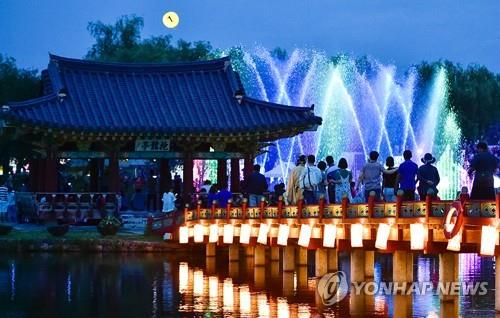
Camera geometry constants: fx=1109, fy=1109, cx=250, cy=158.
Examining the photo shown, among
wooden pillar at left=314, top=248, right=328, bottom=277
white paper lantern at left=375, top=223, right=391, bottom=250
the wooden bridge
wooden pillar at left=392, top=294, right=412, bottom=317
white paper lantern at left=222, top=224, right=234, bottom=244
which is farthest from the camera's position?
white paper lantern at left=222, top=224, right=234, bottom=244

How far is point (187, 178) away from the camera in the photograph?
4459 centimetres

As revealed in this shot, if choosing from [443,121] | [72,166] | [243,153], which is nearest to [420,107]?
[443,121]

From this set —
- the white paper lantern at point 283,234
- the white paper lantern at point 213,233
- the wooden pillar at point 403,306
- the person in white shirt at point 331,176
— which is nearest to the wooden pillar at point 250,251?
the white paper lantern at point 213,233

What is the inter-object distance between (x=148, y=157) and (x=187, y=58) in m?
28.5

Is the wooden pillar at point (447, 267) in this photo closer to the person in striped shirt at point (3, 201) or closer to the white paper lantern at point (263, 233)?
the white paper lantern at point (263, 233)

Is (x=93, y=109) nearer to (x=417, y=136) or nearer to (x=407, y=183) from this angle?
(x=407, y=183)

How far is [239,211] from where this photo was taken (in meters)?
32.8

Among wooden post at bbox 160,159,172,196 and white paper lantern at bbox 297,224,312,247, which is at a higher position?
wooden post at bbox 160,159,172,196

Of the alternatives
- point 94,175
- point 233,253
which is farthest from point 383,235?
point 94,175

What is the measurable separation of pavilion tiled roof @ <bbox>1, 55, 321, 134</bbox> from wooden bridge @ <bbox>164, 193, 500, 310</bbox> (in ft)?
28.6

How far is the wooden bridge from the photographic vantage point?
19781mm

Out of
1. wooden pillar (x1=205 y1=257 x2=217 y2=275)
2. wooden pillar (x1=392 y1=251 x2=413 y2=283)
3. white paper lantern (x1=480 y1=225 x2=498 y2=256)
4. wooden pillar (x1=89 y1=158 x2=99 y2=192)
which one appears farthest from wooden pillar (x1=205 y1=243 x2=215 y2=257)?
white paper lantern (x1=480 y1=225 x2=498 y2=256)

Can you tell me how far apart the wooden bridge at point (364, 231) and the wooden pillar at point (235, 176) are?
10044 mm

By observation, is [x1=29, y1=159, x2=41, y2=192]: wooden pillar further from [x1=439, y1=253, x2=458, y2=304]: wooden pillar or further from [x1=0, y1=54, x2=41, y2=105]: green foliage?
[x1=439, y1=253, x2=458, y2=304]: wooden pillar
